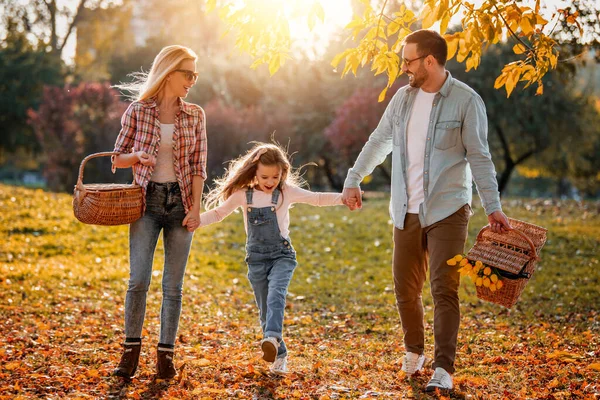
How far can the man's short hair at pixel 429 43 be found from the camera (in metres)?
4.96

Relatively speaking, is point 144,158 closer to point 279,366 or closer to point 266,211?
point 266,211

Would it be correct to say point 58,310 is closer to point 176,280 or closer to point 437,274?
point 176,280

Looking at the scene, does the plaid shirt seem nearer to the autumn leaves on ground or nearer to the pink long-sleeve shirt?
the pink long-sleeve shirt

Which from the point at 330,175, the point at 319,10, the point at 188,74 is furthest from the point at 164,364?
the point at 330,175

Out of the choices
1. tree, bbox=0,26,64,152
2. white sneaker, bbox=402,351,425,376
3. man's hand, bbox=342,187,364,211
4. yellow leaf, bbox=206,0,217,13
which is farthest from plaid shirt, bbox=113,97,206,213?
tree, bbox=0,26,64,152

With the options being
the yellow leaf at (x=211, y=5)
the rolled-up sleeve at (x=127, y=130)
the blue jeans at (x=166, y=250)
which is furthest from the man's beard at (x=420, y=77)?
the rolled-up sleeve at (x=127, y=130)

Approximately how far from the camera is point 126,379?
16.8ft

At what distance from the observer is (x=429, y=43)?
496 centimetres

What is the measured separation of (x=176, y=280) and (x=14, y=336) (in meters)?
2.39

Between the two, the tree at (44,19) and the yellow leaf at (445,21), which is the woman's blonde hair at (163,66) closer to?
the yellow leaf at (445,21)

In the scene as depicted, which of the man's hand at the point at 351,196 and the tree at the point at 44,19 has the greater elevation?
the tree at the point at 44,19

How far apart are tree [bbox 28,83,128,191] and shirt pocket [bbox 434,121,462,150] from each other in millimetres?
21900

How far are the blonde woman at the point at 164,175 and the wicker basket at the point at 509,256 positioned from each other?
1967mm

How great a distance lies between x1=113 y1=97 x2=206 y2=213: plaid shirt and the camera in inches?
196
